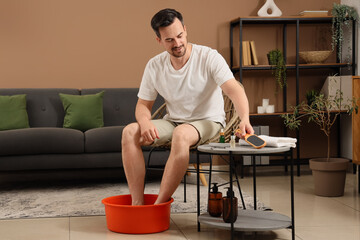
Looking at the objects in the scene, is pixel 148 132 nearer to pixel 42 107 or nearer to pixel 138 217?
pixel 138 217

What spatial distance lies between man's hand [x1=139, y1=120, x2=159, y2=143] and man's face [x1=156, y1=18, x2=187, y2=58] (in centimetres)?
42

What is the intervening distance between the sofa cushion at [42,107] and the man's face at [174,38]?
2.18 m

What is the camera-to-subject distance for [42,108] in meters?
4.86

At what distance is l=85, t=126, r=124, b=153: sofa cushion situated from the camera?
4.28 meters

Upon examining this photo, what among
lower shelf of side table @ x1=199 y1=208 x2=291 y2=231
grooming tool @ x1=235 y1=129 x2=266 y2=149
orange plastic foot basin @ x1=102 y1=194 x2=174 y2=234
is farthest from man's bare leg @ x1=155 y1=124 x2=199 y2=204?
grooming tool @ x1=235 y1=129 x2=266 y2=149

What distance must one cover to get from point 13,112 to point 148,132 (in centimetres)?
214

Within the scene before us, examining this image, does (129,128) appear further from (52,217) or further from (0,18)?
(0,18)

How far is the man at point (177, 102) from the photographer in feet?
9.19

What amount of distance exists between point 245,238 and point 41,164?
6.90 ft

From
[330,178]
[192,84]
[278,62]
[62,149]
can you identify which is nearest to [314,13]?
[278,62]

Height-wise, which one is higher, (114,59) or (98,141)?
(114,59)

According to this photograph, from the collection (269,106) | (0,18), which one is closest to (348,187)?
(269,106)

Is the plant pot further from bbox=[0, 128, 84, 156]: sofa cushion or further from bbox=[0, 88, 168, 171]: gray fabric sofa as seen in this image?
bbox=[0, 128, 84, 156]: sofa cushion

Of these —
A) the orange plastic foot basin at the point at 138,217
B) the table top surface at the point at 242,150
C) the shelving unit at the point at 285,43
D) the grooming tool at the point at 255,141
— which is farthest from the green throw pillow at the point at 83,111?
the grooming tool at the point at 255,141
